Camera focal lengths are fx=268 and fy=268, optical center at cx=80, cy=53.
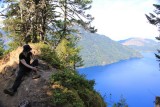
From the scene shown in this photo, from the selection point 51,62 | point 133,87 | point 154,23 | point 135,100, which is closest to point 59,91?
point 51,62

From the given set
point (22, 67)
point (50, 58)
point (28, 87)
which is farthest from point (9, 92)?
point (50, 58)

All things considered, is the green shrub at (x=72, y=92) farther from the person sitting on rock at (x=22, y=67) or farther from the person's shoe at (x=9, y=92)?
the person's shoe at (x=9, y=92)

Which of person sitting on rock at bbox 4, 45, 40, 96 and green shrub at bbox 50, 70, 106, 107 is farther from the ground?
person sitting on rock at bbox 4, 45, 40, 96

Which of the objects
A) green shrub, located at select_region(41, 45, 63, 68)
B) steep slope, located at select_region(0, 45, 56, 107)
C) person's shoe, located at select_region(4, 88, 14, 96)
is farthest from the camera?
green shrub, located at select_region(41, 45, 63, 68)

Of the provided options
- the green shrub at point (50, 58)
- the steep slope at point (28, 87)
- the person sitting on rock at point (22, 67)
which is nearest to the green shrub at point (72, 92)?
the steep slope at point (28, 87)

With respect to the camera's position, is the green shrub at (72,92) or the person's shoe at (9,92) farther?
the person's shoe at (9,92)

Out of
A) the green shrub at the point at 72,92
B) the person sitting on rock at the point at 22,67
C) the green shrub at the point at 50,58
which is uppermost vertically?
the green shrub at the point at 50,58

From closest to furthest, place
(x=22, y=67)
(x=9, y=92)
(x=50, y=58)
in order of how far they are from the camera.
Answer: (x=9, y=92)
(x=22, y=67)
(x=50, y=58)

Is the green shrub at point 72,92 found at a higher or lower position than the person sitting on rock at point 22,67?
lower

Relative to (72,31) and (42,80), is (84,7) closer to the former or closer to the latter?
(72,31)

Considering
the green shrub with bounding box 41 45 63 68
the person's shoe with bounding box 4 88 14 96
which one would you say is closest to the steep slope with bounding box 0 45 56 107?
the person's shoe with bounding box 4 88 14 96

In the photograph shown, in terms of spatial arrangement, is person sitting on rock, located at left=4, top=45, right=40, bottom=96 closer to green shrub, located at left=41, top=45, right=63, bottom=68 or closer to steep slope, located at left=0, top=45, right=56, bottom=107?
steep slope, located at left=0, top=45, right=56, bottom=107

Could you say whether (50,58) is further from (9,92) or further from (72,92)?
(72,92)

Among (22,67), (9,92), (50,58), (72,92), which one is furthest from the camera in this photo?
(50,58)
